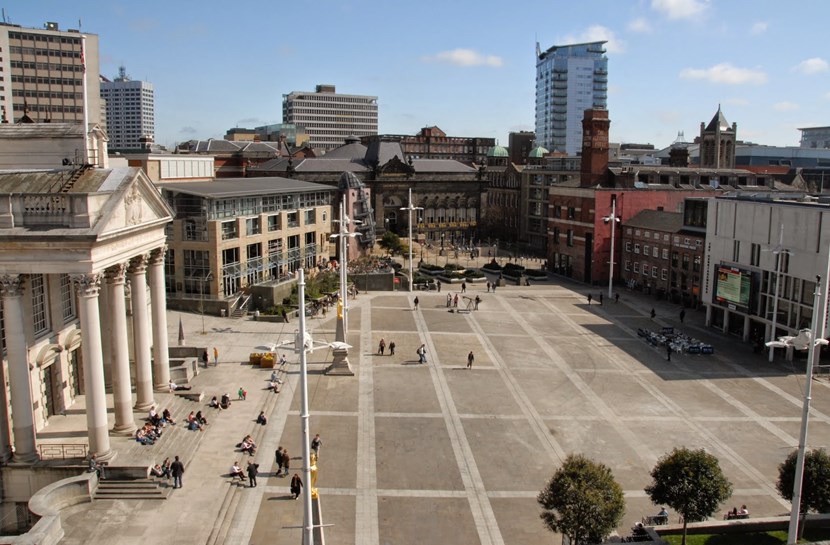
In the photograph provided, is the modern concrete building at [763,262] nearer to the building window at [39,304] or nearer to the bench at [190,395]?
the bench at [190,395]

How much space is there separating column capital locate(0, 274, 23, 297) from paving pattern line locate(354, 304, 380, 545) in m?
14.1

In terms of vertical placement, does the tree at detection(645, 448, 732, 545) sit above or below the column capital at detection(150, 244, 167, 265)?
below

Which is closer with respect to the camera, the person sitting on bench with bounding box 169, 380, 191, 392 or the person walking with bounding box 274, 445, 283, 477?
the person walking with bounding box 274, 445, 283, 477

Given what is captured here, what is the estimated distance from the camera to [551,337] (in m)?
57.7

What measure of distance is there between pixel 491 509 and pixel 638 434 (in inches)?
456

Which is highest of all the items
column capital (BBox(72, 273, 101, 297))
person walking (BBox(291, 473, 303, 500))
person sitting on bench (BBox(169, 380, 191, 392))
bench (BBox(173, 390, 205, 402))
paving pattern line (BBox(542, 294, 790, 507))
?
column capital (BBox(72, 273, 101, 297))

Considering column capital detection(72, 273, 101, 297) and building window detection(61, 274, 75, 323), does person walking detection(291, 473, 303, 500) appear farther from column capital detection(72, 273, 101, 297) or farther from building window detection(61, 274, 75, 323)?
building window detection(61, 274, 75, 323)

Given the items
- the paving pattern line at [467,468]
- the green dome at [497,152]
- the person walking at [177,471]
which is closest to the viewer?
the paving pattern line at [467,468]

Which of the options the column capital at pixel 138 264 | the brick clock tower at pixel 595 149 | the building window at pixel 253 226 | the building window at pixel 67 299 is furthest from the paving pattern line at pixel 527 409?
the brick clock tower at pixel 595 149

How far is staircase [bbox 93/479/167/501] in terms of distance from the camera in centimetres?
2812

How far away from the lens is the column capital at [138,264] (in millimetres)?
32594

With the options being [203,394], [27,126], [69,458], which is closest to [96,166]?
[27,126]

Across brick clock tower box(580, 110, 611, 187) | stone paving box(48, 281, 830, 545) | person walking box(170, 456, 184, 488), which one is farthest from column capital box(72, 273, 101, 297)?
brick clock tower box(580, 110, 611, 187)

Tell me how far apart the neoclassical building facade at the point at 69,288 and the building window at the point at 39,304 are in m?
0.04
